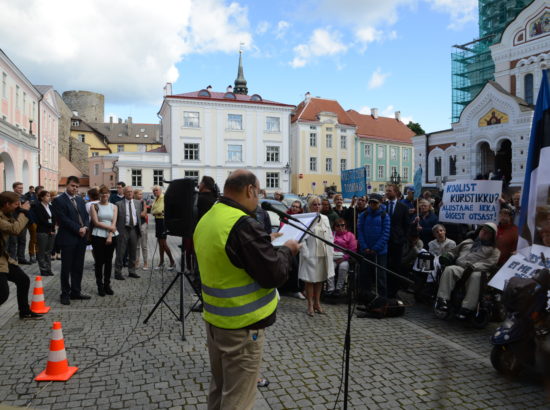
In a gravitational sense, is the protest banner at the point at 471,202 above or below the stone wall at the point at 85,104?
below

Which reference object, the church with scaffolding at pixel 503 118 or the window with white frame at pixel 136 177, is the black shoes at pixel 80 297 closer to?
the church with scaffolding at pixel 503 118

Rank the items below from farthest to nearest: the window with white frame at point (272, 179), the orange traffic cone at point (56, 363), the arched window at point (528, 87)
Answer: the window with white frame at point (272, 179)
the arched window at point (528, 87)
the orange traffic cone at point (56, 363)

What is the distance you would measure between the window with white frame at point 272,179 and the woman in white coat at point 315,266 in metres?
42.0

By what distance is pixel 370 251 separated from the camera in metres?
7.79

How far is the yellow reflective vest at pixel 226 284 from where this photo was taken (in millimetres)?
2799

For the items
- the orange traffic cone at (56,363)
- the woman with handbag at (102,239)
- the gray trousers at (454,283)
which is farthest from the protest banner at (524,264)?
the woman with handbag at (102,239)

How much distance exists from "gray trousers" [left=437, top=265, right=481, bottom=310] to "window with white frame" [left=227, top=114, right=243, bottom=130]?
43.1 metres

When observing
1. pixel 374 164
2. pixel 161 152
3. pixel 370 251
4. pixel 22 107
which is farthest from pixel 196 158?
pixel 370 251

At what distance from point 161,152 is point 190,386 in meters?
45.8

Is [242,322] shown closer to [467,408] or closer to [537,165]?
[467,408]

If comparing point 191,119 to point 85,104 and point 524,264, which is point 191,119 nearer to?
point 524,264

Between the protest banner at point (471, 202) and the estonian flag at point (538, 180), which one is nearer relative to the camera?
the estonian flag at point (538, 180)

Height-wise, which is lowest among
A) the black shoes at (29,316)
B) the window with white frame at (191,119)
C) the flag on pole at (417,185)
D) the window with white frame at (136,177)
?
the black shoes at (29,316)

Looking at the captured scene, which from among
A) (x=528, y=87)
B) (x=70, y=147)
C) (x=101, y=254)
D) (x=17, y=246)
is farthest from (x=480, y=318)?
(x=70, y=147)
